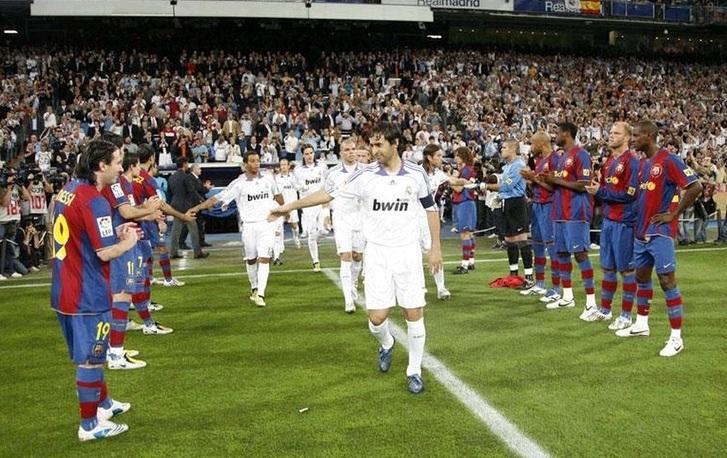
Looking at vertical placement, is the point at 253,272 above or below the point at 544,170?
below

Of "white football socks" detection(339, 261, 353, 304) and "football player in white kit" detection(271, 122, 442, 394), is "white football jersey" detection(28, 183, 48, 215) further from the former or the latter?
"football player in white kit" detection(271, 122, 442, 394)

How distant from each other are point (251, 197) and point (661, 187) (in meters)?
5.87

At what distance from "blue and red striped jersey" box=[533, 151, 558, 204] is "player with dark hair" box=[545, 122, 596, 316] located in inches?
9.4

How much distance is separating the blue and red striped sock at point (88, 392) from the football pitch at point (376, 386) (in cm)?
22

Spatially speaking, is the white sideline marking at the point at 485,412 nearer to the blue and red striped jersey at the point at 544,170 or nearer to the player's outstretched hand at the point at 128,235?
the player's outstretched hand at the point at 128,235

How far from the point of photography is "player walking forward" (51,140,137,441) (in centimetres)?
532

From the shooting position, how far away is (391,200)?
661 cm

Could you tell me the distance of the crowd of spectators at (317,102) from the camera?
24312mm

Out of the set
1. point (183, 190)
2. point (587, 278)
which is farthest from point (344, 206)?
point (183, 190)

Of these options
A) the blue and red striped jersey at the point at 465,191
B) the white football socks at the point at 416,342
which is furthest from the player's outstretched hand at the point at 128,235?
the blue and red striped jersey at the point at 465,191

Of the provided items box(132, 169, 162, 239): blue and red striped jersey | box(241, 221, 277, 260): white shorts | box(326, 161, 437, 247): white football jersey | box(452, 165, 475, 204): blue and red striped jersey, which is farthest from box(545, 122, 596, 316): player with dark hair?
box(132, 169, 162, 239): blue and red striped jersey

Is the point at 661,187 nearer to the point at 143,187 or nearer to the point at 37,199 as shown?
the point at 143,187

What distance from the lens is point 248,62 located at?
3241 centimetres

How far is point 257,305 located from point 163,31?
28.6 meters
